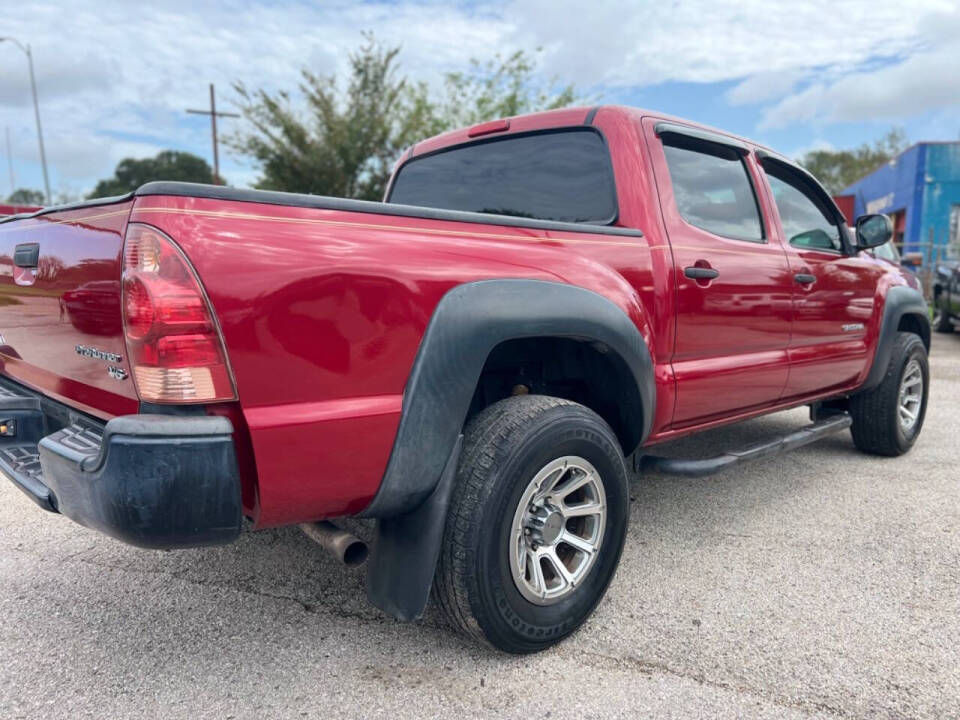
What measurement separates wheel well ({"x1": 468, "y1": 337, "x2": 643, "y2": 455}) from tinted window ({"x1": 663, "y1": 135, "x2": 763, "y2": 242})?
788mm

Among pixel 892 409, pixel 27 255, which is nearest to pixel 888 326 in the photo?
pixel 892 409

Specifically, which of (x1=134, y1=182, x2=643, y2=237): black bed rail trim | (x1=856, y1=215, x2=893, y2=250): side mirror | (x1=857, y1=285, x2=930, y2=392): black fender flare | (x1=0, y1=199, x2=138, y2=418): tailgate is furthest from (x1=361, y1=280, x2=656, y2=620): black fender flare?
(x1=857, y1=285, x2=930, y2=392): black fender flare

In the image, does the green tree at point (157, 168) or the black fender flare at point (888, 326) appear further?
the green tree at point (157, 168)

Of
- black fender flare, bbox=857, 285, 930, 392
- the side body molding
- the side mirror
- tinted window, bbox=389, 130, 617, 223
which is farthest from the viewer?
black fender flare, bbox=857, 285, 930, 392

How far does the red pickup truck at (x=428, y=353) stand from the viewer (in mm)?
1735

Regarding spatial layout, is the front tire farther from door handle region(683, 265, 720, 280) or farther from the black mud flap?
door handle region(683, 265, 720, 280)

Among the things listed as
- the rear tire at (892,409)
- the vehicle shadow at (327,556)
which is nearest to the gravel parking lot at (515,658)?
the vehicle shadow at (327,556)

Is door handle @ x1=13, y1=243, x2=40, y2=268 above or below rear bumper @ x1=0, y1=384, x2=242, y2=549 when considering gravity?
above

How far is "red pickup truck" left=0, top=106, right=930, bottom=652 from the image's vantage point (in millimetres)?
1735

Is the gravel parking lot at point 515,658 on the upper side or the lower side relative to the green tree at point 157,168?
lower

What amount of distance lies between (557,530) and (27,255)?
189cm

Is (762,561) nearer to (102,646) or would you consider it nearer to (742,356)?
(742,356)

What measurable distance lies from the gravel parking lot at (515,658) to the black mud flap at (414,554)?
285mm

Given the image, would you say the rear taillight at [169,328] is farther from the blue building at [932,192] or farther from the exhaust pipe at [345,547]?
the blue building at [932,192]
